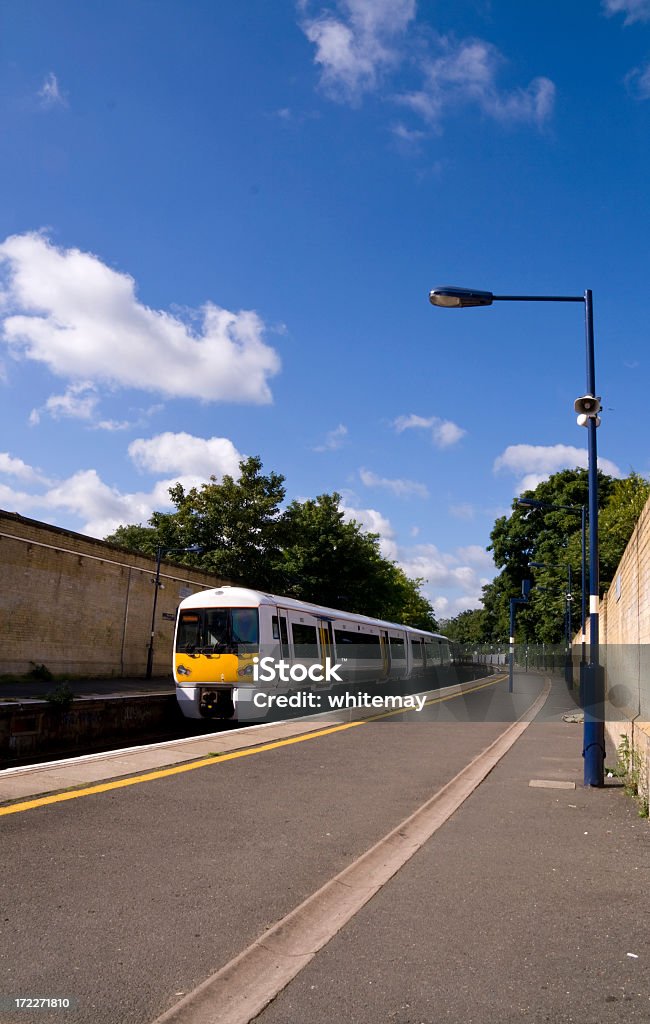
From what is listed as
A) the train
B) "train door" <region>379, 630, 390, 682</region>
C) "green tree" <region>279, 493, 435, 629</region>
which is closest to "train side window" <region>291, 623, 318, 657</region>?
the train

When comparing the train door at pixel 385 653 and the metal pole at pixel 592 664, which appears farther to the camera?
the train door at pixel 385 653

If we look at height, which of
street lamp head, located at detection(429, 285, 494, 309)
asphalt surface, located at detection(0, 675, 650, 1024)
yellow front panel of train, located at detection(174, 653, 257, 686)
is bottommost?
asphalt surface, located at detection(0, 675, 650, 1024)

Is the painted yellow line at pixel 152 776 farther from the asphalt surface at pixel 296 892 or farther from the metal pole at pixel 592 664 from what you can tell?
the metal pole at pixel 592 664

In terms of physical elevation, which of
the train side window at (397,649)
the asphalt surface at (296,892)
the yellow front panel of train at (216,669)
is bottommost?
the asphalt surface at (296,892)

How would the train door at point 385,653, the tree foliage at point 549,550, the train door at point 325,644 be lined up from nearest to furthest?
the train door at point 325,644
the train door at point 385,653
the tree foliage at point 549,550

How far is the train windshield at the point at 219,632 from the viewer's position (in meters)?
17.9

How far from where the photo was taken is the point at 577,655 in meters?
38.5

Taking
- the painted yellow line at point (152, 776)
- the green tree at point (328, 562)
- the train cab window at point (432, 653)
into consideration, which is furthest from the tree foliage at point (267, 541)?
the painted yellow line at point (152, 776)

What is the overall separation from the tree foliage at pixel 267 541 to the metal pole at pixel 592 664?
3484 cm

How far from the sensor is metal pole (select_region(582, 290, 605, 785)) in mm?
9734

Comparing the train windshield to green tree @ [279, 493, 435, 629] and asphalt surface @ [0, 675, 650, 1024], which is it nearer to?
asphalt surface @ [0, 675, 650, 1024]

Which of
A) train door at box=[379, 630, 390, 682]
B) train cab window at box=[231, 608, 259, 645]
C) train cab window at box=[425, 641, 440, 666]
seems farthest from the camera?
train cab window at box=[425, 641, 440, 666]

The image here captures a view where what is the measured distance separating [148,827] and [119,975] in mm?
3052

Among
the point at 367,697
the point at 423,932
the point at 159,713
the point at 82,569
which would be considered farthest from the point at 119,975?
the point at 82,569
